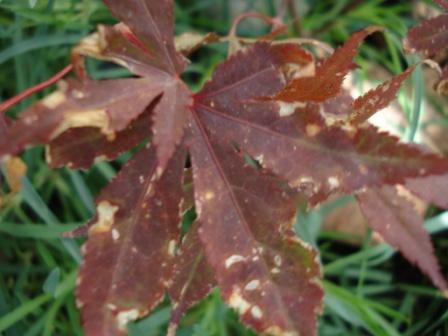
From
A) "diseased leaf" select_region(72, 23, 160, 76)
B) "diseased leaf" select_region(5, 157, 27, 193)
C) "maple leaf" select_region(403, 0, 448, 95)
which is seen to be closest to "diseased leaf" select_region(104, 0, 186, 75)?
"diseased leaf" select_region(72, 23, 160, 76)

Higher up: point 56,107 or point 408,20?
point 56,107

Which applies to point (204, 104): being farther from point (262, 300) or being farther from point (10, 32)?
point (10, 32)

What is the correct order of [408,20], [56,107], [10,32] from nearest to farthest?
[56,107], [10,32], [408,20]

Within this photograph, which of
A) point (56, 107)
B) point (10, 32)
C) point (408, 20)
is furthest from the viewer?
point (408, 20)

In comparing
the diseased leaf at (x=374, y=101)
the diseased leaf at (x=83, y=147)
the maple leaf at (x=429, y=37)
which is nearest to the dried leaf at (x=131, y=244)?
the diseased leaf at (x=83, y=147)

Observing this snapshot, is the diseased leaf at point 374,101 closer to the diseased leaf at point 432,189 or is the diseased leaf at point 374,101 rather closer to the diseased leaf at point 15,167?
the diseased leaf at point 432,189

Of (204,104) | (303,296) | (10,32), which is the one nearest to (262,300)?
(303,296)

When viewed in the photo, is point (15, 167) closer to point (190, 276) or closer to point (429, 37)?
point (190, 276)

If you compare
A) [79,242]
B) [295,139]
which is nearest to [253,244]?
[295,139]
